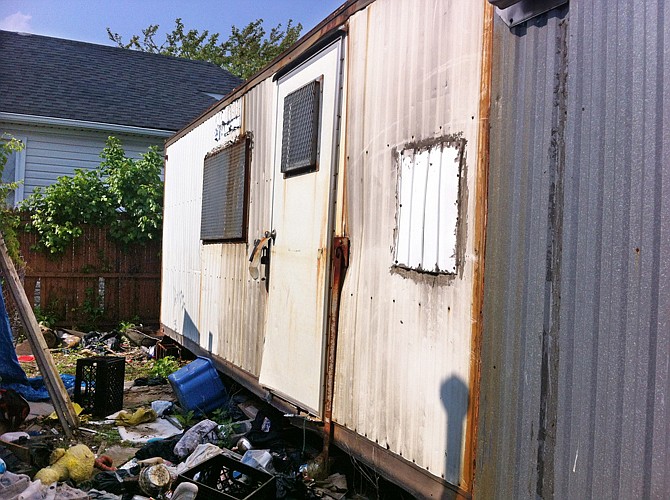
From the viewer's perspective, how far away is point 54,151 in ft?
42.0

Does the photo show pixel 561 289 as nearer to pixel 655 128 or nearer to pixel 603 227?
pixel 603 227

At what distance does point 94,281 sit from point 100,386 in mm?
5412

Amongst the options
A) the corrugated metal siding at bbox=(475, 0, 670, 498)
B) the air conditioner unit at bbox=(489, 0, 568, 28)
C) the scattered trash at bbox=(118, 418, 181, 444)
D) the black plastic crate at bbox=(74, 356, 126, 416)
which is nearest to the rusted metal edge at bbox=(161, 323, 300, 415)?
the scattered trash at bbox=(118, 418, 181, 444)

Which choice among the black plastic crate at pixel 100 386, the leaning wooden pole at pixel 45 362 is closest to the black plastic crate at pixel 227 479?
the leaning wooden pole at pixel 45 362

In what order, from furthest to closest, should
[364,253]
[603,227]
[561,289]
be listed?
[364,253]
[561,289]
[603,227]

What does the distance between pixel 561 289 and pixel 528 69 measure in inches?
33.3

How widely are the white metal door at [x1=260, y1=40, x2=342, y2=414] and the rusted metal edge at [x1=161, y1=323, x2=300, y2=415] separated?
9 cm

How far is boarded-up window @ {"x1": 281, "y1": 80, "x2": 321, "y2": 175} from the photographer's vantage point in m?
4.16

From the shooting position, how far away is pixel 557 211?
2.20 meters

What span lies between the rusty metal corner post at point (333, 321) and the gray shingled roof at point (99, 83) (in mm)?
10809

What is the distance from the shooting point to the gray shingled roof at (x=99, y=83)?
13195 mm

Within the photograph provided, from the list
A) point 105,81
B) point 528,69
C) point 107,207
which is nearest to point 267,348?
point 528,69

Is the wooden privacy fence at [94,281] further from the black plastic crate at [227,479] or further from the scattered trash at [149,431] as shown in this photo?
the black plastic crate at [227,479]

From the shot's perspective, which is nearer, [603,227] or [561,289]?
[603,227]
